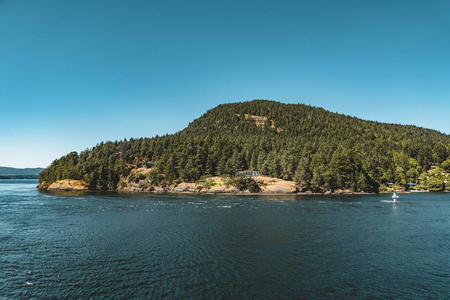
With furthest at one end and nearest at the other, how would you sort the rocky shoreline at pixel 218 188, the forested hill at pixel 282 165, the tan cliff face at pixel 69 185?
1. the tan cliff face at pixel 69 185
2. the forested hill at pixel 282 165
3. the rocky shoreline at pixel 218 188

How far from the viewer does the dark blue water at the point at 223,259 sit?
2438 centimetres

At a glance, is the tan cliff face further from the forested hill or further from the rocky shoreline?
the forested hill

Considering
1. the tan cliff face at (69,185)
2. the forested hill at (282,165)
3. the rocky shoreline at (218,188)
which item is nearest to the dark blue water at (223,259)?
the rocky shoreline at (218,188)

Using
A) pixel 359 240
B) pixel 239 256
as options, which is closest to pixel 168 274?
pixel 239 256

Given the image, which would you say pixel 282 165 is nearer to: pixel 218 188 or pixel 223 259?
pixel 218 188

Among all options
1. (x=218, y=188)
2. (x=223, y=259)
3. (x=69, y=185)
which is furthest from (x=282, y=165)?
(x=69, y=185)

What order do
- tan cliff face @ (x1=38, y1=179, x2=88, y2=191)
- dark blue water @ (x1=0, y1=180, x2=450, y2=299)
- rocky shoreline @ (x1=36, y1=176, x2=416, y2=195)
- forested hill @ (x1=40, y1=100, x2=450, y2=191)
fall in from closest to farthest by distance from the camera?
dark blue water @ (x1=0, y1=180, x2=450, y2=299), rocky shoreline @ (x1=36, y1=176, x2=416, y2=195), forested hill @ (x1=40, y1=100, x2=450, y2=191), tan cliff face @ (x1=38, y1=179, x2=88, y2=191)

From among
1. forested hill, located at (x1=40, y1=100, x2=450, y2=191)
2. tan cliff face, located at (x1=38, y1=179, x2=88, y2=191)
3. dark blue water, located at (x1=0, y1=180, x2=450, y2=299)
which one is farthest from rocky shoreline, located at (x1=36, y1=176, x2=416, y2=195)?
dark blue water, located at (x1=0, y1=180, x2=450, y2=299)

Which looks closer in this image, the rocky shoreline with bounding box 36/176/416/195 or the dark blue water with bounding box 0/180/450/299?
the dark blue water with bounding box 0/180/450/299

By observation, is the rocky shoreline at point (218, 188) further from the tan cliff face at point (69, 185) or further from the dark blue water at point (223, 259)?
the dark blue water at point (223, 259)

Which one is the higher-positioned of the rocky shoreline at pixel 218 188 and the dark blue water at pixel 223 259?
the rocky shoreline at pixel 218 188

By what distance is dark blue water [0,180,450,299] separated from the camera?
24.4 metres

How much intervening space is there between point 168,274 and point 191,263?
4105mm

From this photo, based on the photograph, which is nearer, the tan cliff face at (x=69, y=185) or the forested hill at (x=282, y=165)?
the forested hill at (x=282, y=165)
